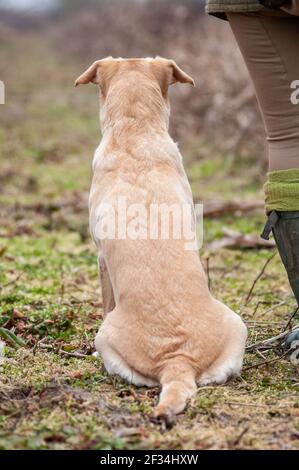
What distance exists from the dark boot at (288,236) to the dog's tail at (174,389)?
85 cm

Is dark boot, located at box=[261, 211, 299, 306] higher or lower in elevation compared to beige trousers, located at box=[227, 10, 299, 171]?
lower

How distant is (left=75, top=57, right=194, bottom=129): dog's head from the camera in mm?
4508

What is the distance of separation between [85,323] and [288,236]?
1.44 metres

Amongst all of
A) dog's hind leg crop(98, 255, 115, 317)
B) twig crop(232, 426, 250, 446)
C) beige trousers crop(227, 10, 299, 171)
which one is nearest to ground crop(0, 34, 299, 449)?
twig crop(232, 426, 250, 446)

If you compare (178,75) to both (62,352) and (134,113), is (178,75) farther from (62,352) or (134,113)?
(62,352)

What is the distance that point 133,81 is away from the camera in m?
4.54

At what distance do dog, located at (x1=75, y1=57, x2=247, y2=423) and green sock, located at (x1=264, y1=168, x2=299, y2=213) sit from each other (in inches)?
15.9

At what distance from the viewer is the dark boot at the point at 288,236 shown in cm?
414

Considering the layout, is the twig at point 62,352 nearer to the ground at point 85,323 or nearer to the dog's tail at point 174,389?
the ground at point 85,323

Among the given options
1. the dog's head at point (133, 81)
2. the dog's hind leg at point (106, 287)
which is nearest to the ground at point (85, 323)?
the dog's hind leg at point (106, 287)

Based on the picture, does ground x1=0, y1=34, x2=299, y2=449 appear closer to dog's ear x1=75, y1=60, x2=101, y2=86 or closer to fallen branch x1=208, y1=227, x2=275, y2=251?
fallen branch x1=208, y1=227, x2=275, y2=251

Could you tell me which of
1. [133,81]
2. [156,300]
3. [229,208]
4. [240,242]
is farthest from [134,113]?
[229,208]

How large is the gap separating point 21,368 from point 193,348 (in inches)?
34.6

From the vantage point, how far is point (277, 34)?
13.1 ft
